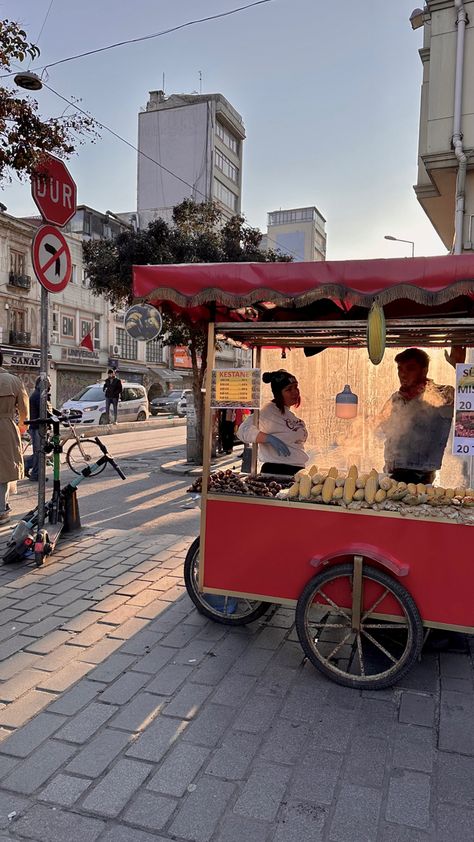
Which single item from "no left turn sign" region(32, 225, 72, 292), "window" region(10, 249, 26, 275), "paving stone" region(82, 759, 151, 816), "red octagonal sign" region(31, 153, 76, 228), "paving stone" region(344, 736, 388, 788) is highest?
"window" region(10, 249, 26, 275)

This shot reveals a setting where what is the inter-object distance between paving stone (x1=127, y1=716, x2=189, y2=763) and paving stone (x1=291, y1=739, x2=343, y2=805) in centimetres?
61

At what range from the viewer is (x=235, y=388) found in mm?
3703

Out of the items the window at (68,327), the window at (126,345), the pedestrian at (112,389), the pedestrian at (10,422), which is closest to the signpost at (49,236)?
the pedestrian at (10,422)

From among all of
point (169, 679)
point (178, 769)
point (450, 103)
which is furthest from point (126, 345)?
point (178, 769)

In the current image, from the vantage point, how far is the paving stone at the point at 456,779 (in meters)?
2.33

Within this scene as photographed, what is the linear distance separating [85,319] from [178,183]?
53.6 ft

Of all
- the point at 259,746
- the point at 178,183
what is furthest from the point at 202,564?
the point at 178,183

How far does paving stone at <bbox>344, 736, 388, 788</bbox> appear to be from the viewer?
2.45 m

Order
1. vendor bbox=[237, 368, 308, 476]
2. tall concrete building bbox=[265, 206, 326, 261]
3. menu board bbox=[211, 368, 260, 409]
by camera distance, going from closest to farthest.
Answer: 1. menu board bbox=[211, 368, 260, 409]
2. vendor bbox=[237, 368, 308, 476]
3. tall concrete building bbox=[265, 206, 326, 261]

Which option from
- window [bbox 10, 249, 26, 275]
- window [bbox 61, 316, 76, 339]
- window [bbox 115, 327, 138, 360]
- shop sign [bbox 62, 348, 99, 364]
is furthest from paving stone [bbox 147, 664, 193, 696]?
window [bbox 115, 327, 138, 360]

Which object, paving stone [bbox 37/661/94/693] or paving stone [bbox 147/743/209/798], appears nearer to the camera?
paving stone [bbox 147/743/209/798]

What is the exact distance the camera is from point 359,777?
2.46 metres

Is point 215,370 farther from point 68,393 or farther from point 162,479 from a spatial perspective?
point 68,393

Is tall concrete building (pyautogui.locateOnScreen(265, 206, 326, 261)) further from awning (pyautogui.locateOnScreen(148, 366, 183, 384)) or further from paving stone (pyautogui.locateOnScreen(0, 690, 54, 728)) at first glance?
paving stone (pyautogui.locateOnScreen(0, 690, 54, 728))
